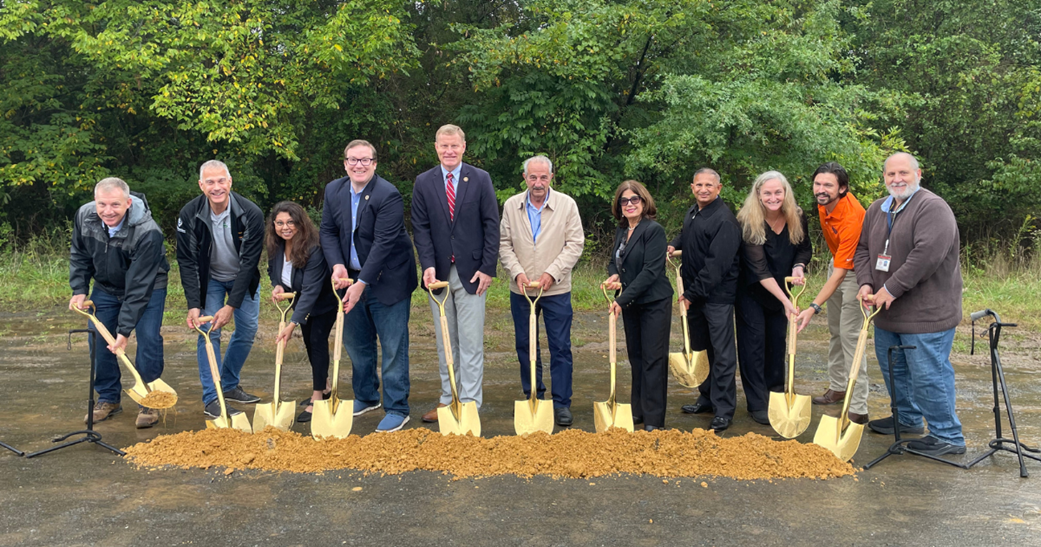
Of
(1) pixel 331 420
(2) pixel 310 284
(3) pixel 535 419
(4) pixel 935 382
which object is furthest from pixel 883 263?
(2) pixel 310 284

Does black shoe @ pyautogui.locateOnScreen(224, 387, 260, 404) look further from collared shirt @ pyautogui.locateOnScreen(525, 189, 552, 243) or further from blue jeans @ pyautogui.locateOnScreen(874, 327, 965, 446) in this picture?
blue jeans @ pyautogui.locateOnScreen(874, 327, 965, 446)

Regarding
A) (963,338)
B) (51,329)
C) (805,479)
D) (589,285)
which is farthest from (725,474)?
(51,329)

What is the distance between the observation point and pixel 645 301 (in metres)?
5.36

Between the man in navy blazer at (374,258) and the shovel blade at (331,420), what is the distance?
37cm

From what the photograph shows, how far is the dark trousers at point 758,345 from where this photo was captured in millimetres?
5711

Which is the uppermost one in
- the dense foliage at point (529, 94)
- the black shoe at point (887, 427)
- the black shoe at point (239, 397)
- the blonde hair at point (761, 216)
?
the dense foliage at point (529, 94)

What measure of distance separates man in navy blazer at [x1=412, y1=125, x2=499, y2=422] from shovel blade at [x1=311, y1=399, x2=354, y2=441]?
0.73 metres

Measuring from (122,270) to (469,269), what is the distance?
8.25 feet

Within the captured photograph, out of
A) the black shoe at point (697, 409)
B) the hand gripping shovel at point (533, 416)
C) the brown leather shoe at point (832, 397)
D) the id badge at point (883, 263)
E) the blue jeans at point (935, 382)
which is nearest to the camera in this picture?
the blue jeans at point (935, 382)

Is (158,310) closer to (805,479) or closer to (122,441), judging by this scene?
(122,441)

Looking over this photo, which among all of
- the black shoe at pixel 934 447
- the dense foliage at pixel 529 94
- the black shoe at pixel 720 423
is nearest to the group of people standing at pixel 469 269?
the black shoe at pixel 720 423

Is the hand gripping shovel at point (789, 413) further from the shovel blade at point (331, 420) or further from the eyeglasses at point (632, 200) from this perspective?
the shovel blade at point (331, 420)

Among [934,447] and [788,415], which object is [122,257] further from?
[934,447]

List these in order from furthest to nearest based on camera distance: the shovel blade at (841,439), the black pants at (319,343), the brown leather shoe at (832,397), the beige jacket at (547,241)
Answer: the brown leather shoe at (832,397), the black pants at (319,343), the beige jacket at (547,241), the shovel blade at (841,439)
